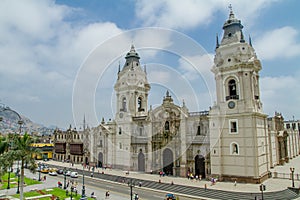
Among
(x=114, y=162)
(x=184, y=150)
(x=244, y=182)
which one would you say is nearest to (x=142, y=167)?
(x=114, y=162)

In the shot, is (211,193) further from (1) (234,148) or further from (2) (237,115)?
(2) (237,115)

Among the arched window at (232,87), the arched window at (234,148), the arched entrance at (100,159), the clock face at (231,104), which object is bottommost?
the arched entrance at (100,159)

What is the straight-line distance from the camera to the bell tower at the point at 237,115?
113 ft

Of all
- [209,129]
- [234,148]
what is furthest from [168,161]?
[234,148]

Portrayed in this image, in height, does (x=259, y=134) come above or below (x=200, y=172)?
above

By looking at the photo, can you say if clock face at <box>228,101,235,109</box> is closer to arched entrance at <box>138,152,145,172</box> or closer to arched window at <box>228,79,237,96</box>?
arched window at <box>228,79,237,96</box>

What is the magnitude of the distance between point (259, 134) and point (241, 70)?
1032 centimetres

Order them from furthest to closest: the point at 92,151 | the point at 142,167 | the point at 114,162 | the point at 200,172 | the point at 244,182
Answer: the point at 92,151, the point at 114,162, the point at 142,167, the point at 200,172, the point at 244,182

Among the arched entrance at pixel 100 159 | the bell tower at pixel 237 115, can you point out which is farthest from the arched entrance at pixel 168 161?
the arched entrance at pixel 100 159

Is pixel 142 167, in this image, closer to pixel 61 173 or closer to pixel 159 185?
pixel 159 185

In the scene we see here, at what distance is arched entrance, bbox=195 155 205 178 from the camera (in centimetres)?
3934

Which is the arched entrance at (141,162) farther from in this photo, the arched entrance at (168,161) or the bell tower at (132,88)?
the bell tower at (132,88)

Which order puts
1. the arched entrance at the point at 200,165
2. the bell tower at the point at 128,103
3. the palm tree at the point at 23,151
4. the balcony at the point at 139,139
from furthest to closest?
the bell tower at the point at 128,103, the balcony at the point at 139,139, the arched entrance at the point at 200,165, the palm tree at the point at 23,151

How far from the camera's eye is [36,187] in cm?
3569
